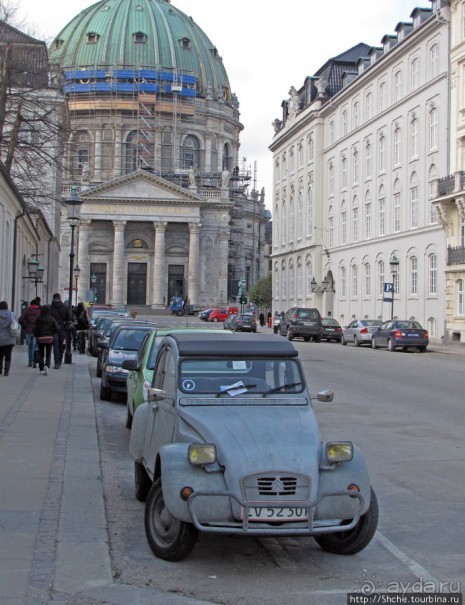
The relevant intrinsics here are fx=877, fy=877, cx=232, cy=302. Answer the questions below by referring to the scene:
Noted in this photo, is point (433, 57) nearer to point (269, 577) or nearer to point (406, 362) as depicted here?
point (406, 362)

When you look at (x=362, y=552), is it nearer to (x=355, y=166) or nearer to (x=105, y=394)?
(x=105, y=394)

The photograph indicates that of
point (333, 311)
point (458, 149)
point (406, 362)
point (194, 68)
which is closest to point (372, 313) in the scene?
point (333, 311)

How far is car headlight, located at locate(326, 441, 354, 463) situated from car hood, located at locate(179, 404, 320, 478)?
0.08 meters

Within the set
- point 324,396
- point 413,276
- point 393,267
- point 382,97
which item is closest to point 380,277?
point 413,276

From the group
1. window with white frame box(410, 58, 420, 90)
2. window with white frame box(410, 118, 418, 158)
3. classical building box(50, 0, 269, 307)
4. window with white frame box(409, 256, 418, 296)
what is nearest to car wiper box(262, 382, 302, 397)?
window with white frame box(409, 256, 418, 296)

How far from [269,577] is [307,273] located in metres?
65.6

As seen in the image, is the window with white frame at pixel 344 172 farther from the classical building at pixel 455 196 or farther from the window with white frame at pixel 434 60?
the classical building at pixel 455 196

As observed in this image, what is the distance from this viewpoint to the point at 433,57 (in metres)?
46.8

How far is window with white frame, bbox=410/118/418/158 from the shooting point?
4897cm

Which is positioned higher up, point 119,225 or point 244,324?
point 119,225

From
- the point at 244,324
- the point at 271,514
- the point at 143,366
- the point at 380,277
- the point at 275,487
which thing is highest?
the point at 380,277

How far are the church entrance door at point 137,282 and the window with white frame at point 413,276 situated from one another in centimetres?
6162

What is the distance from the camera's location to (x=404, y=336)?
1524 inches

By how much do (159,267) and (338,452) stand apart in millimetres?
99966
